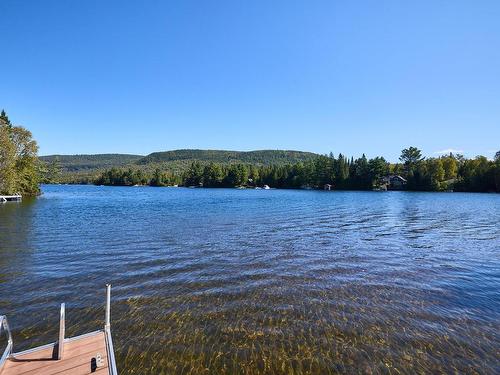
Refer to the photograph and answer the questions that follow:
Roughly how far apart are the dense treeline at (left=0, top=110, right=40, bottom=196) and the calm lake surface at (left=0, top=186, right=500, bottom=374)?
173 ft

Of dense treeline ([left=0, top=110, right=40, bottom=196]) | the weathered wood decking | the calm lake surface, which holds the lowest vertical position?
the calm lake surface

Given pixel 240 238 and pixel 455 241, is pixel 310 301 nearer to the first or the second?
pixel 240 238

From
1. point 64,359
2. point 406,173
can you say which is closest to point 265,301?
point 64,359

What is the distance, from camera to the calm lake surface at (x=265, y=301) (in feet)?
27.2

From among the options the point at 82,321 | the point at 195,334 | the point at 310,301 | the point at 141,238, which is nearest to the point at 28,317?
the point at 82,321

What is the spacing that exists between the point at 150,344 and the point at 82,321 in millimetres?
3031

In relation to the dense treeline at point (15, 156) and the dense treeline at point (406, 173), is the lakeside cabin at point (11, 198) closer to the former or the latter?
the dense treeline at point (15, 156)

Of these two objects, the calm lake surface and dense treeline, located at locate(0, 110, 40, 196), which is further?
dense treeline, located at locate(0, 110, 40, 196)

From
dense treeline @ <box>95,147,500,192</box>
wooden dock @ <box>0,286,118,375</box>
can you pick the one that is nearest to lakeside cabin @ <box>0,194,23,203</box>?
wooden dock @ <box>0,286,118,375</box>

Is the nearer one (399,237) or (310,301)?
(310,301)

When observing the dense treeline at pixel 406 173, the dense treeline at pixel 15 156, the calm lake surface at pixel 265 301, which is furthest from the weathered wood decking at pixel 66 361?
the dense treeline at pixel 406 173

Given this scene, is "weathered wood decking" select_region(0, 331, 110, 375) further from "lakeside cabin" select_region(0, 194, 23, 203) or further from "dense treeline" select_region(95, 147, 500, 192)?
Result: "dense treeline" select_region(95, 147, 500, 192)

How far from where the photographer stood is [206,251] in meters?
20.0

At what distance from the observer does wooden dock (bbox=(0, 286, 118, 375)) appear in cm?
577
